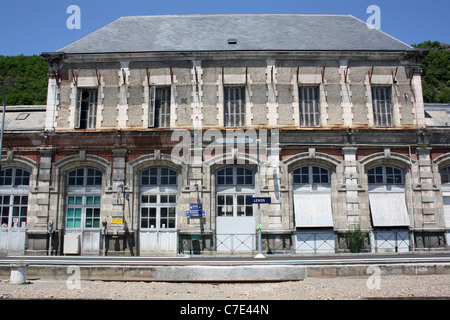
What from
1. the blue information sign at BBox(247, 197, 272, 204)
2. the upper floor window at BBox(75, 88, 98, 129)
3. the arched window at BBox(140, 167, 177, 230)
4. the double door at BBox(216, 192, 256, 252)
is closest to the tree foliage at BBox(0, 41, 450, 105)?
the upper floor window at BBox(75, 88, 98, 129)

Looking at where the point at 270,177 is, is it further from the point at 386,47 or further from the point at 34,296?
the point at 34,296

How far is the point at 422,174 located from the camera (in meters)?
17.8

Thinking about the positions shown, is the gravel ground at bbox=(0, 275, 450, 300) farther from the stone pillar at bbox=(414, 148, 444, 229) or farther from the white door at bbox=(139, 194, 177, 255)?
the stone pillar at bbox=(414, 148, 444, 229)

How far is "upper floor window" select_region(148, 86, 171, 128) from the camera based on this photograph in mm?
18547

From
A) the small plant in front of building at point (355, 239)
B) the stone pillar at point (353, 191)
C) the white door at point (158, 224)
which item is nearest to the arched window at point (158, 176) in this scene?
the white door at point (158, 224)

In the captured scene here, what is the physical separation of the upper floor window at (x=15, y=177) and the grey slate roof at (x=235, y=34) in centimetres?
622

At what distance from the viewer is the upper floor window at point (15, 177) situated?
A: 1858 centimetres

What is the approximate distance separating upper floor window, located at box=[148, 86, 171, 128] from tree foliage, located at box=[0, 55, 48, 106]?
2082 centimetres

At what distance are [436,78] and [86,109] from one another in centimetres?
4705

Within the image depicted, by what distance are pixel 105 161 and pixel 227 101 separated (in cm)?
627

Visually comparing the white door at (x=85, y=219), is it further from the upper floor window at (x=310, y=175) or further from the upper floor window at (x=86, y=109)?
the upper floor window at (x=310, y=175)

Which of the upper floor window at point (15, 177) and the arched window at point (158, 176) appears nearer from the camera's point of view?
the arched window at point (158, 176)

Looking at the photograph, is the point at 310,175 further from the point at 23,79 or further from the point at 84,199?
the point at 23,79
